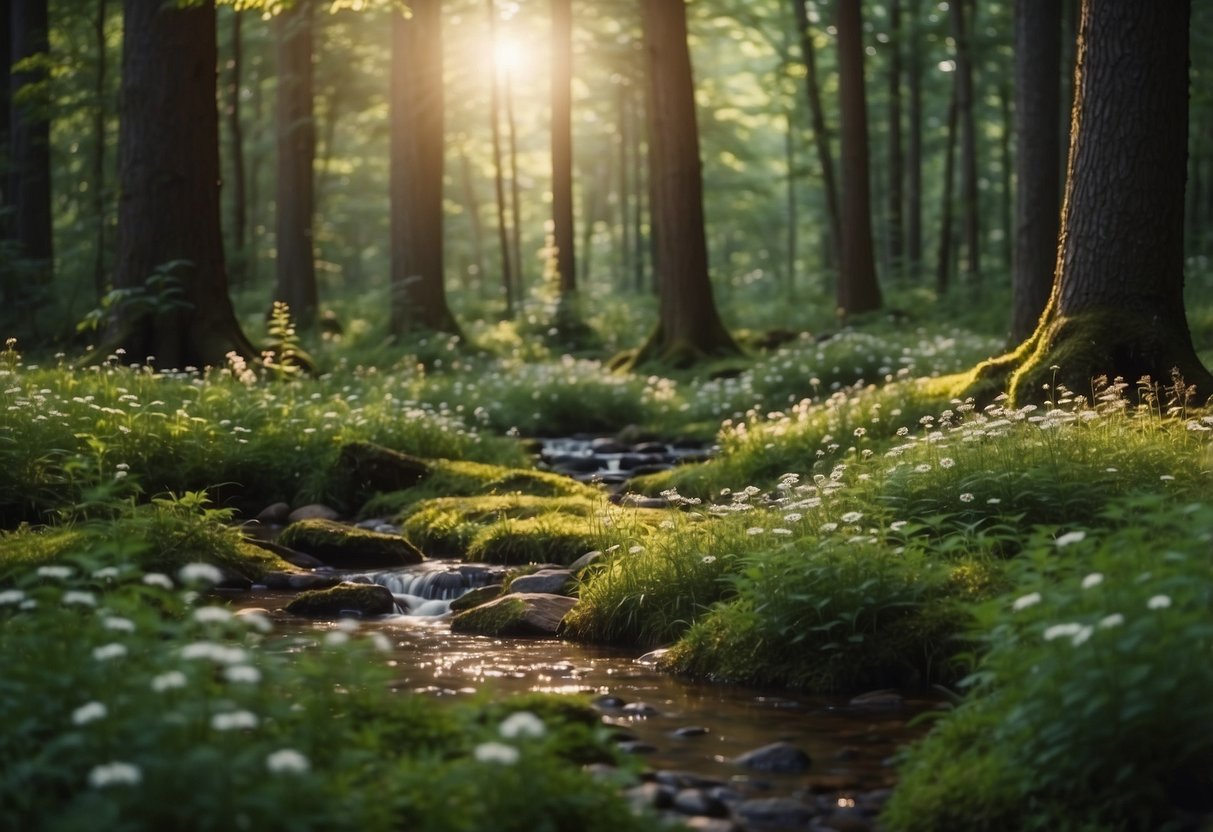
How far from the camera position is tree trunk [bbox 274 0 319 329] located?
2352 cm

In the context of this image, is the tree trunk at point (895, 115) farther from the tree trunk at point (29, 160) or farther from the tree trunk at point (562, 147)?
the tree trunk at point (29, 160)

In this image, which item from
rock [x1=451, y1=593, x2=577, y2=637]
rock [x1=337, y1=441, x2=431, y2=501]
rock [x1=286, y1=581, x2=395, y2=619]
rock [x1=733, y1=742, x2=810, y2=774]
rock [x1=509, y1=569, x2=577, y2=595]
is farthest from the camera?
rock [x1=337, y1=441, x2=431, y2=501]

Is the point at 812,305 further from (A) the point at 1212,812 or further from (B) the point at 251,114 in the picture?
(A) the point at 1212,812

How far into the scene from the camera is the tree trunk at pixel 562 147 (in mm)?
27327

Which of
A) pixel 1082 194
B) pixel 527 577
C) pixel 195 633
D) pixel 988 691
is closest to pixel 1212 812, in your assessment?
pixel 988 691

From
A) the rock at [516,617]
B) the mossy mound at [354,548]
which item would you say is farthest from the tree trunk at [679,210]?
the rock at [516,617]

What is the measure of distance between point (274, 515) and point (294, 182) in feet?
46.5

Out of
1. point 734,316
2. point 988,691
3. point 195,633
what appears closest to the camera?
point 988,691

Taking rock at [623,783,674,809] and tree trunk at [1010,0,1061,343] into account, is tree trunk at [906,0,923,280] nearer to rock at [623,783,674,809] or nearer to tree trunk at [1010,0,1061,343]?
tree trunk at [1010,0,1061,343]

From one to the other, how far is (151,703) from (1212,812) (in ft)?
10.9

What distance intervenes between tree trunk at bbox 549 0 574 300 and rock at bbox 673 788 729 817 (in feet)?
72.4

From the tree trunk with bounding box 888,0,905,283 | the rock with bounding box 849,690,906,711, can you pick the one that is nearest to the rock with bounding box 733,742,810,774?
the rock with bounding box 849,690,906,711

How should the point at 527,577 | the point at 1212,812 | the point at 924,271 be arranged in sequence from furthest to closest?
the point at 924,271
the point at 527,577
the point at 1212,812

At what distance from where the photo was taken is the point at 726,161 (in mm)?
50031
